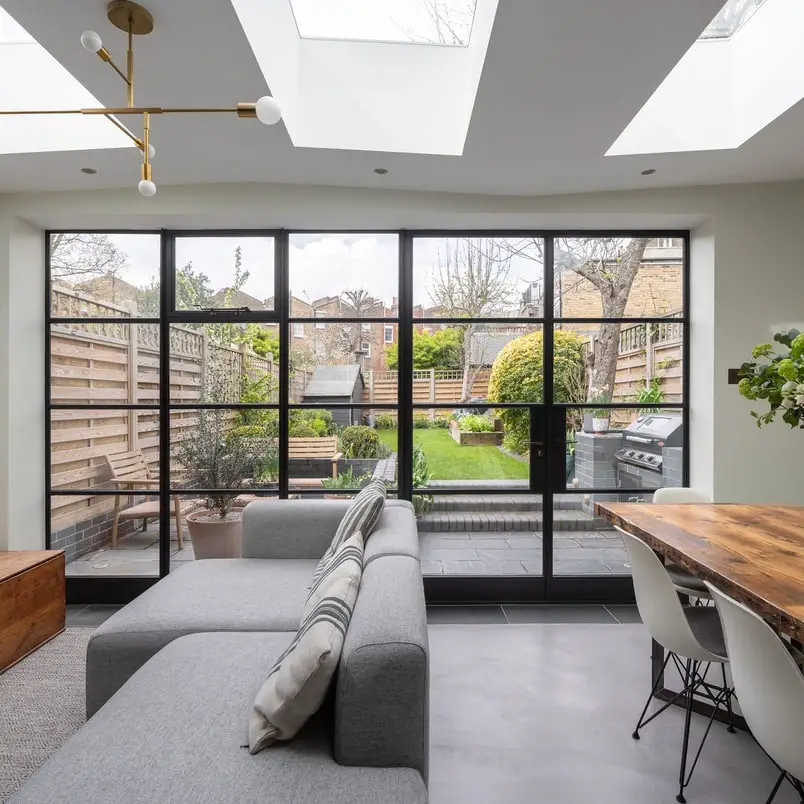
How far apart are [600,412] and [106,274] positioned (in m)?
3.47

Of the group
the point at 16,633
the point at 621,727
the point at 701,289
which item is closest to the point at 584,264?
the point at 701,289

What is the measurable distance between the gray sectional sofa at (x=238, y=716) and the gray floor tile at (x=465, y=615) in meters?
1.46

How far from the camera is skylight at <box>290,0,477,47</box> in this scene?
2.46 m

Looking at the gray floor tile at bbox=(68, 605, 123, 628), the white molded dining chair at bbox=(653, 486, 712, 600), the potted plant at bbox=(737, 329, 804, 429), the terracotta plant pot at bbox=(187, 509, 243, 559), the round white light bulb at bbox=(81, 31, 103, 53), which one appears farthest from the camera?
the terracotta plant pot at bbox=(187, 509, 243, 559)

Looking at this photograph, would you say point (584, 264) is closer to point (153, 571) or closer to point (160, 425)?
point (160, 425)

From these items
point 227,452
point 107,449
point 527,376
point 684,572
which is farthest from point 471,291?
point 107,449

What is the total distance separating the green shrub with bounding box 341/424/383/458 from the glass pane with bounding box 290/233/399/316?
67 centimetres

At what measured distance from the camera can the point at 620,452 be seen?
3703 mm

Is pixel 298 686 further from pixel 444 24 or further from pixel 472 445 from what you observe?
pixel 444 24

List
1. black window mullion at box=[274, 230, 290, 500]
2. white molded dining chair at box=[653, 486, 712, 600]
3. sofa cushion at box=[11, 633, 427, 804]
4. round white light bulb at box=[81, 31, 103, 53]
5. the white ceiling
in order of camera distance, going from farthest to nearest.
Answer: black window mullion at box=[274, 230, 290, 500] < white molded dining chair at box=[653, 486, 712, 600] < the white ceiling < round white light bulb at box=[81, 31, 103, 53] < sofa cushion at box=[11, 633, 427, 804]

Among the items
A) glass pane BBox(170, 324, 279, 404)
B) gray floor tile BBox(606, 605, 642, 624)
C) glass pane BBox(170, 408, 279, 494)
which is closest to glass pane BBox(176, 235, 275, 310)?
glass pane BBox(170, 324, 279, 404)

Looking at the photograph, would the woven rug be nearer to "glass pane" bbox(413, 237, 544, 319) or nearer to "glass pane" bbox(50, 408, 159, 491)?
"glass pane" bbox(50, 408, 159, 491)

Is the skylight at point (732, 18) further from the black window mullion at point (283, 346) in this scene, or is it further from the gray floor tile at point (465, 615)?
the gray floor tile at point (465, 615)

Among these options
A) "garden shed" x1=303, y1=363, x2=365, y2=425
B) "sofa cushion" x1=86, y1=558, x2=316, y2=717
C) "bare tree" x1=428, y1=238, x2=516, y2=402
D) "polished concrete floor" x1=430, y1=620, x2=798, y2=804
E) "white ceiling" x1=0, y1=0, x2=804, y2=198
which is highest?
"white ceiling" x1=0, y1=0, x2=804, y2=198
